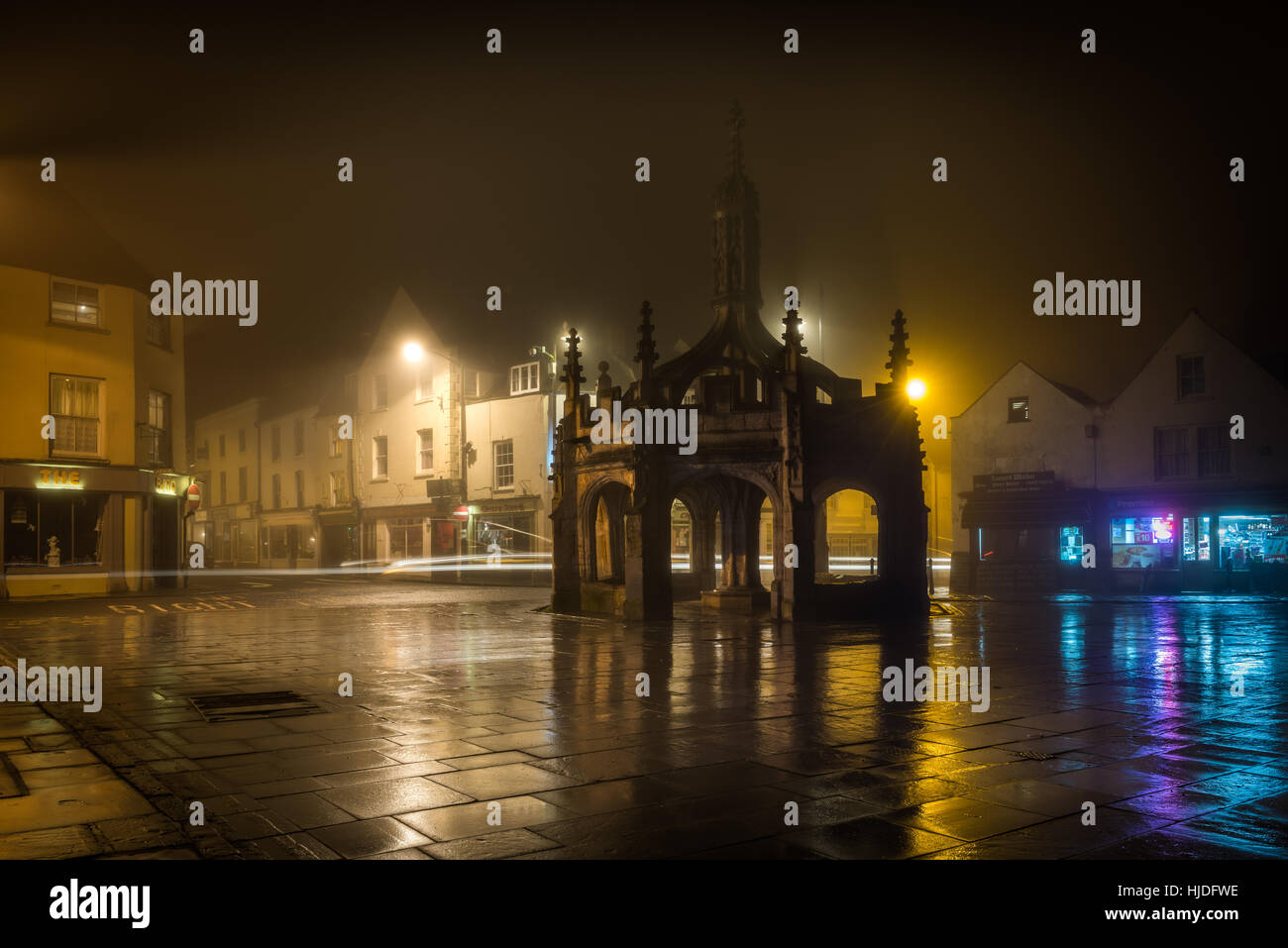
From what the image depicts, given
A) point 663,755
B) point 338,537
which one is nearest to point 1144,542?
point 663,755

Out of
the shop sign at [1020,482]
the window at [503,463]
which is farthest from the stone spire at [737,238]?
the window at [503,463]

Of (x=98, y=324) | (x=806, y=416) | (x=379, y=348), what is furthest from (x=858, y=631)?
(x=379, y=348)

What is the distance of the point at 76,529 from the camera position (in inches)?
1192

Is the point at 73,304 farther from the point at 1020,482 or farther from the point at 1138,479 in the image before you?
the point at 1138,479

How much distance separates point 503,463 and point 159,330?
55.2ft

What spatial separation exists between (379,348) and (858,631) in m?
39.4

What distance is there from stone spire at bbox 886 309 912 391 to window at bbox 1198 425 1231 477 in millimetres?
20575

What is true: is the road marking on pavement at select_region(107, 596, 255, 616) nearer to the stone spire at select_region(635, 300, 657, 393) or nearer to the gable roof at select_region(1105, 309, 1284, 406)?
the stone spire at select_region(635, 300, 657, 393)

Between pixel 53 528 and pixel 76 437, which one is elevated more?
pixel 76 437

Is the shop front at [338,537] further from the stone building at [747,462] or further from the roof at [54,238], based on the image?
the stone building at [747,462]

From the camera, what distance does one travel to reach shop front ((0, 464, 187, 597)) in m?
28.6

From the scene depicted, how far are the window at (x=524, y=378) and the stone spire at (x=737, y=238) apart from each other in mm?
21799

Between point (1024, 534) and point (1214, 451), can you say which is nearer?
point (1214, 451)
